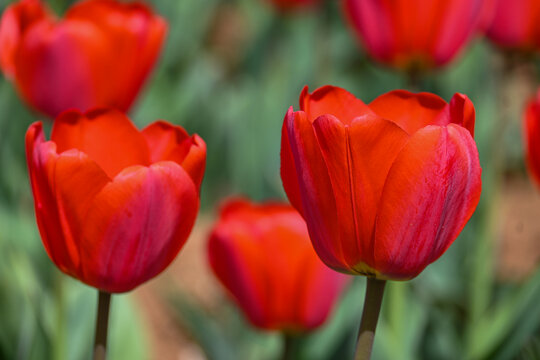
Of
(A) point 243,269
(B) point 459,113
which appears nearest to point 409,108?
(B) point 459,113

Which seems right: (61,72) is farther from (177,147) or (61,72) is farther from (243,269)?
(177,147)

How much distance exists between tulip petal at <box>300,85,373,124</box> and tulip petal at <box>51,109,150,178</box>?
132mm

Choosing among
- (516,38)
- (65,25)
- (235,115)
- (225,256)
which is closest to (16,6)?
(65,25)

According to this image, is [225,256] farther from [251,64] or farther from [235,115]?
[251,64]

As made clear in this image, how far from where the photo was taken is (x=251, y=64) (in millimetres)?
2426

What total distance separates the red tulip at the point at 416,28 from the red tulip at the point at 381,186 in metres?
0.46

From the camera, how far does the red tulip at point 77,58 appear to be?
3.05ft

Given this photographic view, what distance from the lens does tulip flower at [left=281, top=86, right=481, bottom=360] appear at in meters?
0.49

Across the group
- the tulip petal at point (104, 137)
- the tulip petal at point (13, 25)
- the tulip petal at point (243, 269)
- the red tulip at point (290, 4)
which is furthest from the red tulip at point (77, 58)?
the red tulip at point (290, 4)

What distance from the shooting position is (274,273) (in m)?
0.89

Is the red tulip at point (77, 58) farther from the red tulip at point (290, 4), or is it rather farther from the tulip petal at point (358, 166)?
the red tulip at point (290, 4)

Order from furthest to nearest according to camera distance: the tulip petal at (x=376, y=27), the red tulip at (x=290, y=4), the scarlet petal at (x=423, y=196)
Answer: the red tulip at (x=290, y=4) → the tulip petal at (x=376, y=27) → the scarlet petal at (x=423, y=196)

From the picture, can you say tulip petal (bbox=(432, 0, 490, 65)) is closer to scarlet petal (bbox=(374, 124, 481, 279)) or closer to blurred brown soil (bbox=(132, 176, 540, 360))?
scarlet petal (bbox=(374, 124, 481, 279))

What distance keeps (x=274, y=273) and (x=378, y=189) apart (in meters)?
0.41
